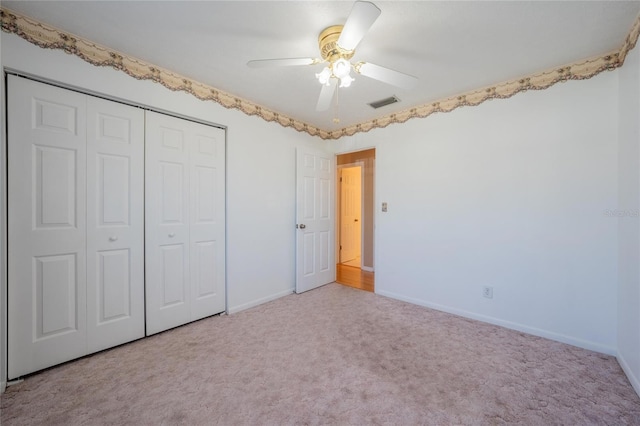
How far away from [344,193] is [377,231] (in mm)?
2089

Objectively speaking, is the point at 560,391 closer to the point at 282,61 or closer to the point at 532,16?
the point at 532,16

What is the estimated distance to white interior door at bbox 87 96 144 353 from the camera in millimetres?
1938

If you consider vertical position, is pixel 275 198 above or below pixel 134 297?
above

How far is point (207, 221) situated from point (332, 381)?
1875 millimetres

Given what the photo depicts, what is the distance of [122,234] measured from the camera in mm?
2074

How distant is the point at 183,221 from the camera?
95.5 inches

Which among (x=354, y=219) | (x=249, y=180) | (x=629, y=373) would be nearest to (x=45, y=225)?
(x=249, y=180)

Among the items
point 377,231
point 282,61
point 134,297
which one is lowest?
point 134,297

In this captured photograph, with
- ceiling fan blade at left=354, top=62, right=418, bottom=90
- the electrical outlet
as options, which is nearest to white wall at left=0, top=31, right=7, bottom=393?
ceiling fan blade at left=354, top=62, right=418, bottom=90

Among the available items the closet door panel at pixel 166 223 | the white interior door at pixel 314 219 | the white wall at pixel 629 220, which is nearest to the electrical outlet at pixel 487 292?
the white wall at pixel 629 220

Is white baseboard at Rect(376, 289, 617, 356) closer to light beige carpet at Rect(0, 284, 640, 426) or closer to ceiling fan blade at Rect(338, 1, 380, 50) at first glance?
light beige carpet at Rect(0, 284, 640, 426)

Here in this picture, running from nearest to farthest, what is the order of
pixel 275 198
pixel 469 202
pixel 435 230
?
1. pixel 469 202
2. pixel 435 230
3. pixel 275 198

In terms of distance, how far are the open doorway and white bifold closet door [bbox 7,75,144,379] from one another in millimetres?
2828

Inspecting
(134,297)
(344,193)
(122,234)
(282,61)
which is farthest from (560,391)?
(344,193)
